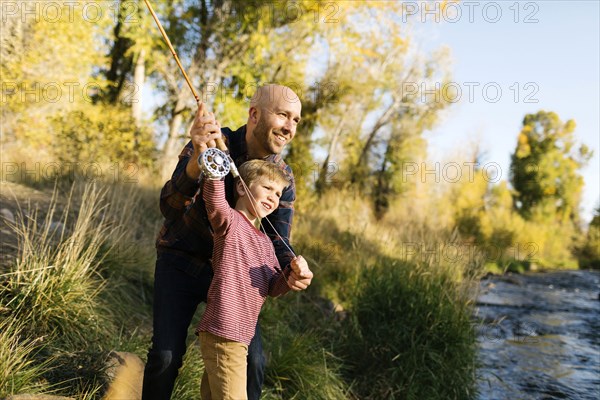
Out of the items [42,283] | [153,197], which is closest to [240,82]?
[153,197]

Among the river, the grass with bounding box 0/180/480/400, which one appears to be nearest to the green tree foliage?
the river

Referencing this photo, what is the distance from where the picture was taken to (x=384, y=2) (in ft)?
55.2

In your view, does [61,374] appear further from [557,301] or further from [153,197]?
[557,301]

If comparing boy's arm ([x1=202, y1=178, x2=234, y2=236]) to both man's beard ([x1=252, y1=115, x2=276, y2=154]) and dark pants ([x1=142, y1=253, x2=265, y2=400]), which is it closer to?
dark pants ([x1=142, y1=253, x2=265, y2=400])

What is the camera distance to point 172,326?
8.44 feet

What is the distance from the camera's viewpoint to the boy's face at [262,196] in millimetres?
2529

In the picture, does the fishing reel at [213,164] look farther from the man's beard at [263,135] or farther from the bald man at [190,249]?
the man's beard at [263,135]

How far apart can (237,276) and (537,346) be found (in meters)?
6.52

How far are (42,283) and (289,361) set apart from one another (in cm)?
190

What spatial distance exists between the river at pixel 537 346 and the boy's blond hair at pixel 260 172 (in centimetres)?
352

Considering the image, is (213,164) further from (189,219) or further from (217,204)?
(189,219)

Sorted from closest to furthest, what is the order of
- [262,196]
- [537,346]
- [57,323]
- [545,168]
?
[262,196], [57,323], [537,346], [545,168]

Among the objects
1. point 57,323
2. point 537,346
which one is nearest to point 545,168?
point 537,346

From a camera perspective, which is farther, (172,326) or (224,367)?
(172,326)
